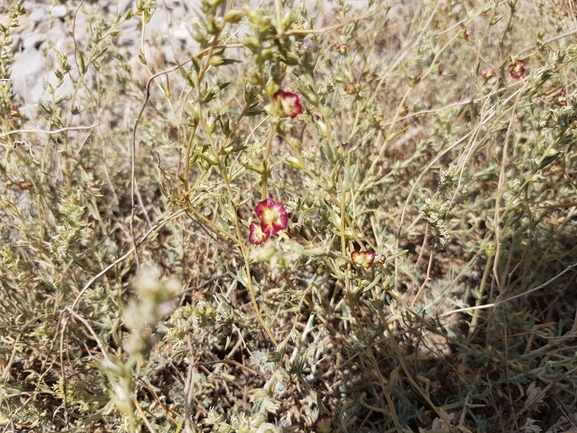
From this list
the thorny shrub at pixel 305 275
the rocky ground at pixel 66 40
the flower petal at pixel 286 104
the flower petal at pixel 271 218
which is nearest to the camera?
the flower petal at pixel 286 104

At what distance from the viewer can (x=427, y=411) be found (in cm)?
168

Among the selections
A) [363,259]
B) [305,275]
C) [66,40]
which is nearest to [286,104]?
[363,259]

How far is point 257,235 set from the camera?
1.28m

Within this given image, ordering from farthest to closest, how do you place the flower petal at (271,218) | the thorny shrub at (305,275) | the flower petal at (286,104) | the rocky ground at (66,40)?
the rocky ground at (66,40)
the thorny shrub at (305,275)
the flower petal at (271,218)
the flower petal at (286,104)

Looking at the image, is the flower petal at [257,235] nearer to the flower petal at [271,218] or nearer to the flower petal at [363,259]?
the flower petal at [271,218]

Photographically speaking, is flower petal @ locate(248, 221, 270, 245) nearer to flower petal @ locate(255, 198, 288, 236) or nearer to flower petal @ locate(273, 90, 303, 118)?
flower petal @ locate(255, 198, 288, 236)

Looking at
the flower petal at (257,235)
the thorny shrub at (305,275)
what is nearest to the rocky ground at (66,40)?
the thorny shrub at (305,275)

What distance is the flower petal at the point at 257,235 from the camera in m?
1.27

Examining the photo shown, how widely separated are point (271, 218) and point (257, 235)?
3.1 inches

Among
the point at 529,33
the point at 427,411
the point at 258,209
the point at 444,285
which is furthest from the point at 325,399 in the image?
the point at 529,33

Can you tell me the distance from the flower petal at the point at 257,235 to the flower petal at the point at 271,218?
0.12 ft

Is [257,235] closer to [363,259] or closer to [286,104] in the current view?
[363,259]

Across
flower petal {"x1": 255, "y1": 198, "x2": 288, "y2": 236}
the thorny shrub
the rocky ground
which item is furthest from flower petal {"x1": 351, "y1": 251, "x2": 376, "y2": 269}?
the rocky ground

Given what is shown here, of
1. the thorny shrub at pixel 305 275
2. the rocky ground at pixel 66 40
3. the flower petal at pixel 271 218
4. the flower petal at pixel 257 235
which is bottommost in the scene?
the thorny shrub at pixel 305 275
